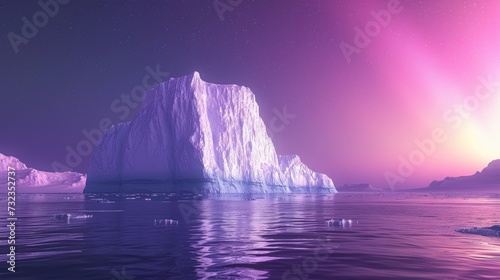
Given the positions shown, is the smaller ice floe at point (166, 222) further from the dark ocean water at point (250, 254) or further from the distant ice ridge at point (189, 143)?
the distant ice ridge at point (189, 143)

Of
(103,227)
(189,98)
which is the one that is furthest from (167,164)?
(103,227)

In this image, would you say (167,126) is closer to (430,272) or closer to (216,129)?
(216,129)

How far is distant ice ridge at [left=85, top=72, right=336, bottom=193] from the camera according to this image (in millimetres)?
85812

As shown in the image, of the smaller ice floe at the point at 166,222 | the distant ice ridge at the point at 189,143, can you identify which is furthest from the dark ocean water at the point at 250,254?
the distant ice ridge at the point at 189,143

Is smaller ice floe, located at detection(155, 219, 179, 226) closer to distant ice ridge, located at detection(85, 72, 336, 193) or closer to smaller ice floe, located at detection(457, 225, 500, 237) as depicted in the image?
smaller ice floe, located at detection(457, 225, 500, 237)

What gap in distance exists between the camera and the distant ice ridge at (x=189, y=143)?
85812 mm

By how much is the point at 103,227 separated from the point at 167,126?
226 feet

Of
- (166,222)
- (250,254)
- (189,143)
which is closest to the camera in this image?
(250,254)

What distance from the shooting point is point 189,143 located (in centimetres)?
8488

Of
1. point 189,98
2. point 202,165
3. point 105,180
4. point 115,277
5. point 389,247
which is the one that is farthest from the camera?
point 105,180

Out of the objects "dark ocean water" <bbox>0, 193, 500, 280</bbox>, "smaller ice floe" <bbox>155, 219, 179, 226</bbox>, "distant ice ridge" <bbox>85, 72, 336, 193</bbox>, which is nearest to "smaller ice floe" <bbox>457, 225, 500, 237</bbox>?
"dark ocean water" <bbox>0, 193, 500, 280</bbox>

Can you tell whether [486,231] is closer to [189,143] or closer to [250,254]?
[250,254]

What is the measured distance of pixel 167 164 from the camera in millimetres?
87500

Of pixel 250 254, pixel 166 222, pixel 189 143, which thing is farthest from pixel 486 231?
pixel 189 143
